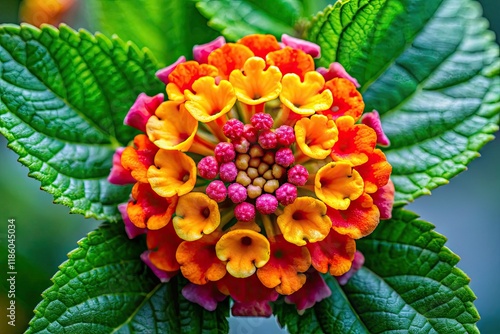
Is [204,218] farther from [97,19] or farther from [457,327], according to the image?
[97,19]

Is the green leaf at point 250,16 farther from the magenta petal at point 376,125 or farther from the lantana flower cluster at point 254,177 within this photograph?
the magenta petal at point 376,125

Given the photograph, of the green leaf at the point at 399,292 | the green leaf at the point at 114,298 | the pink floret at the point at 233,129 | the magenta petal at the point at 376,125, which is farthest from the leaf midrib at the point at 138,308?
the magenta petal at the point at 376,125

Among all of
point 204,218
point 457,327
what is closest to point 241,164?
point 204,218

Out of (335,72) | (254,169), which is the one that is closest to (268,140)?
(254,169)

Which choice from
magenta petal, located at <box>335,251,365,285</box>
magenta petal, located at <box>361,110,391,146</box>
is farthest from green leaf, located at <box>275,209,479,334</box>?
magenta petal, located at <box>361,110,391,146</box>

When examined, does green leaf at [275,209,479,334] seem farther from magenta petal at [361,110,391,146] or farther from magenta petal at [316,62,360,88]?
magenta petal at [316,62,360,88]

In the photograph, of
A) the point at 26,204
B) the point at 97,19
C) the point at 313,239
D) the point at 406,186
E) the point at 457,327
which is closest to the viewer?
the point at 313,239

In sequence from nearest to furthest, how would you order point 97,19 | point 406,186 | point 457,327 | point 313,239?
1. point 313,239
2. point 457,327
3. point 406,186
4. point 97,19
